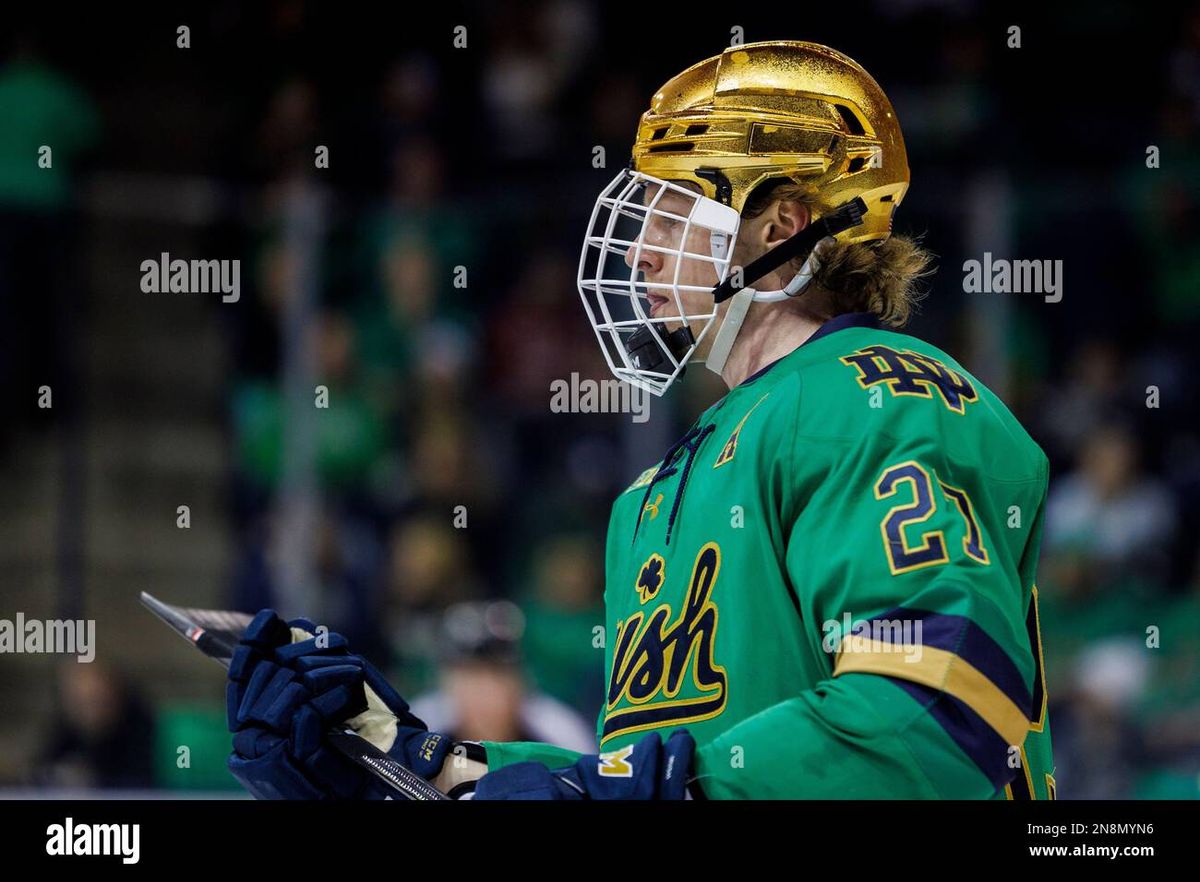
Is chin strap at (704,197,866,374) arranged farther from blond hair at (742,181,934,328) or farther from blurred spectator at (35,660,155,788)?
blurred spectator at (35,660,155,788)

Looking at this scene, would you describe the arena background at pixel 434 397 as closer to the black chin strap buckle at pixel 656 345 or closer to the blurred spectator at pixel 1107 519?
the blurred spectator at pixel 1107 519

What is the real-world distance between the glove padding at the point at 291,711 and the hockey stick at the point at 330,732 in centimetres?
3

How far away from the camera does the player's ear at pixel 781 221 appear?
2.40 meters

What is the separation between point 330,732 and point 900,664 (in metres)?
0.77

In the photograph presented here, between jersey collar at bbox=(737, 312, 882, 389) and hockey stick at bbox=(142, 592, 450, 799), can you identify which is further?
jersey collar at bbox=(737, 312, 882, 389)

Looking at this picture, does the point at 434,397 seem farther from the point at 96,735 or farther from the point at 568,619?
the point at 96,735

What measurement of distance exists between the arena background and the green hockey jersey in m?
2.87

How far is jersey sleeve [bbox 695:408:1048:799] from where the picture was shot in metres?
1.81

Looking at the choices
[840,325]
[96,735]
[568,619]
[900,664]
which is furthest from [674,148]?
[96,735]

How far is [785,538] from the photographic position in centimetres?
206

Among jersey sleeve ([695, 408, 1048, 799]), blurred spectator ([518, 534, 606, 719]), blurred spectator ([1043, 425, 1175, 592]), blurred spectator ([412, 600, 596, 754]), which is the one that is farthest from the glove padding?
blurred spectator ([1043, 425, 1175, 592])

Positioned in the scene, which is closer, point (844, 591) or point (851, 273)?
point (844, 591)

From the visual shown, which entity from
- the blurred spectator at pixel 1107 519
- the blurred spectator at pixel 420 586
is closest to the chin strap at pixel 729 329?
the blurred spectator at pixel 420 586

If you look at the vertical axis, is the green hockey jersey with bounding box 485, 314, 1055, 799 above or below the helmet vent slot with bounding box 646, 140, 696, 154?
below
